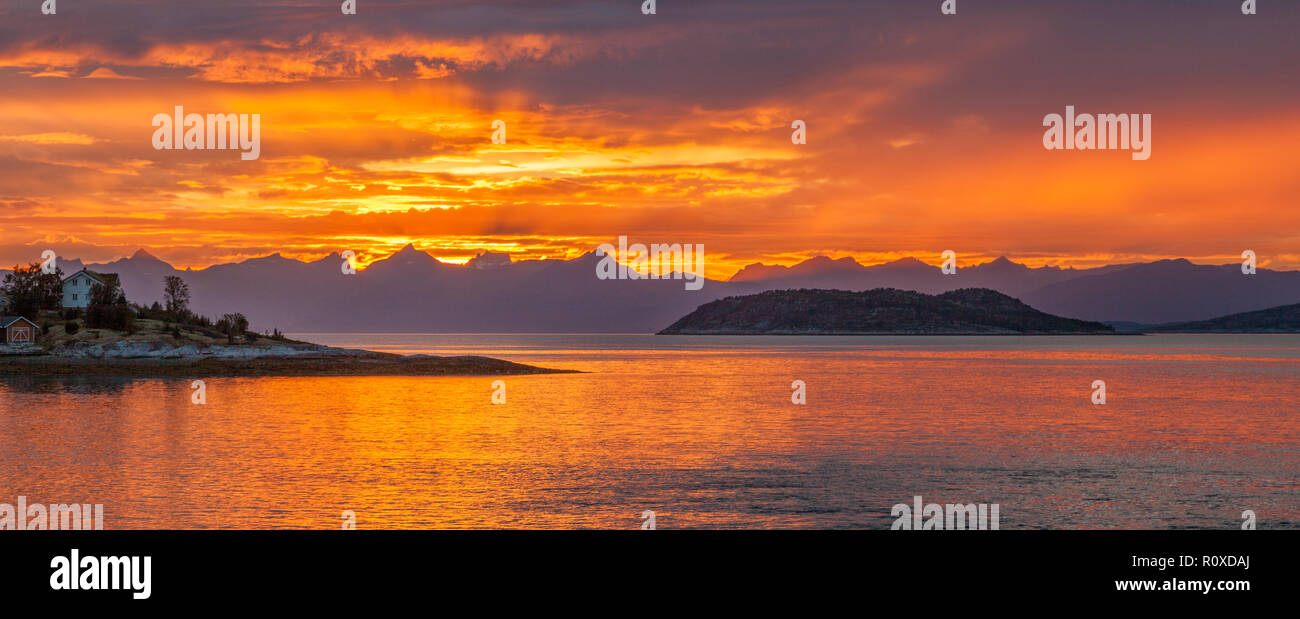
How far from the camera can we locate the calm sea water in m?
31.3

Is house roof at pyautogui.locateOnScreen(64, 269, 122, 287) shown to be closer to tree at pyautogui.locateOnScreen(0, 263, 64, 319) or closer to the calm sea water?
tree at pyautogui.locateOnScreen(0, 263, 64, 319)

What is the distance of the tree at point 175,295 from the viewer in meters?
142

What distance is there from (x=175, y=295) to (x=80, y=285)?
13259 millimetres

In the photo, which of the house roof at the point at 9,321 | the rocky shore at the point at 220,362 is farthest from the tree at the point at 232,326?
the house roof at the point at 9,321

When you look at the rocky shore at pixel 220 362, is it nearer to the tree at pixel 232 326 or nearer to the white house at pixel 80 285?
the tree at pixel 232 326

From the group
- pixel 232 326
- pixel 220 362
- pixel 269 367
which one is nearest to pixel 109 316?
pixel 232 326

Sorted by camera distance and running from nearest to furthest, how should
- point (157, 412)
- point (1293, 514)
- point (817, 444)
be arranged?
point (1293, 514)
point (817, 444)
point (157, 412)

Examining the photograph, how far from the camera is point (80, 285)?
136 metres
